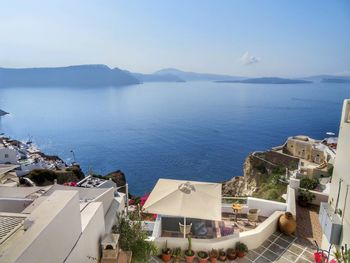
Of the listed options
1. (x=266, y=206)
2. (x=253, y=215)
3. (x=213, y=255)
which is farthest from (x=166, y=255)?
(x=266, y=206)

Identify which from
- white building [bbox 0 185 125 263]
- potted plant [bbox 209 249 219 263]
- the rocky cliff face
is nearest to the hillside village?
white building [bbox 0 185 125 263]

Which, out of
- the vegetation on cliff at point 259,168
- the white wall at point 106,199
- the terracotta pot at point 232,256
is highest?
the white wall at point 106,199

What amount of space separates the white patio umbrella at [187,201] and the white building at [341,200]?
2429mm

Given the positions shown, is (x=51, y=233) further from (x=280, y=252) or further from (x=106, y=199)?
(x=280, y=252)

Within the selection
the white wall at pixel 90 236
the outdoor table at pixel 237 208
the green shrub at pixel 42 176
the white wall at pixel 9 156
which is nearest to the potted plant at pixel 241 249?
the outdoor table at pixel 237 208

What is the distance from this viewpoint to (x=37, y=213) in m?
3.87

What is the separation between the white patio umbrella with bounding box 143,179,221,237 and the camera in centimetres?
658

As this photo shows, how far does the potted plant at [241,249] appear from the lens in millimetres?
6691

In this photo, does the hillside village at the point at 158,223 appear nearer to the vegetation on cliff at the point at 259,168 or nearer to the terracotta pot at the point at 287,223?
the terracotta pot at the point at 287,223

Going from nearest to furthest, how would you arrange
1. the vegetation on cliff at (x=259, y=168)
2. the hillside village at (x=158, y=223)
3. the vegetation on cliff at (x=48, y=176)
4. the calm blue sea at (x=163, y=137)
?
the hillside village at (x=158, y=223) < the vegetation on cliff at (x=48, y=176) < the vegetation on cliff at (x=259, y=168) < the calm blue sea at (x=163, y=137)

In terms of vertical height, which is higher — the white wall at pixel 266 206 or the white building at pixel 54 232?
the white building at pixel 54 232

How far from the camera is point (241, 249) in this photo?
6727 mm

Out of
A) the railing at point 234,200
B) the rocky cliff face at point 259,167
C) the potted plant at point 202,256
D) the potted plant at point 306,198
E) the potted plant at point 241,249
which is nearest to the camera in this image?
the potted plant at point 202,256

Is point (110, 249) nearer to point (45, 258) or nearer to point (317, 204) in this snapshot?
point (45, 258)
